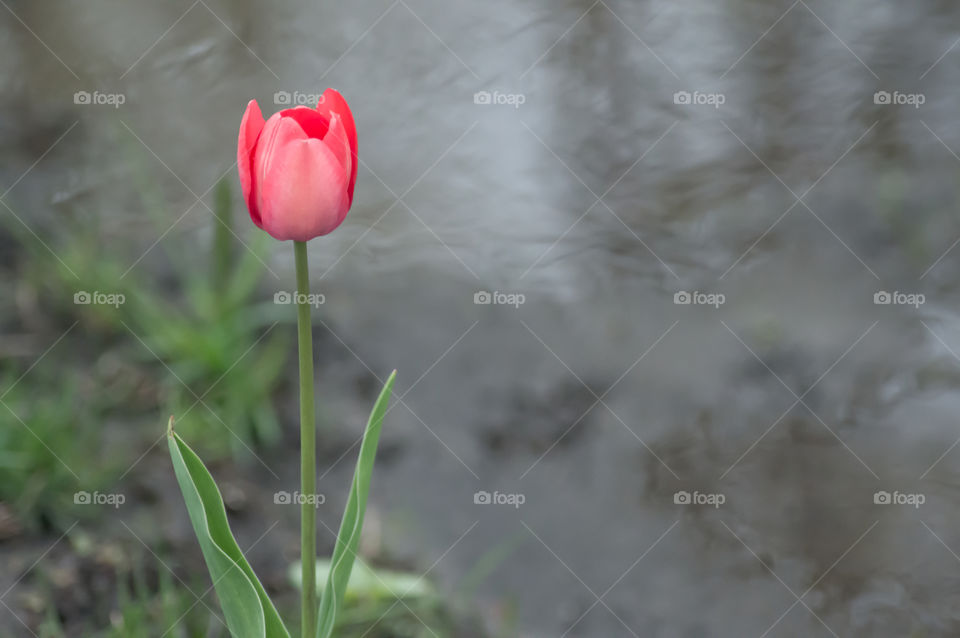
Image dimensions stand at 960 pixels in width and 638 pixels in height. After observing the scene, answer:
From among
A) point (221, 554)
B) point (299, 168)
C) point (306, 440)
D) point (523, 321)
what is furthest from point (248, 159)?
point (523, 321)

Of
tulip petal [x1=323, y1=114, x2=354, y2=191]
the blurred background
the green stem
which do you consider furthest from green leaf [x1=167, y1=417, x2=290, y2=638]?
the blurred background

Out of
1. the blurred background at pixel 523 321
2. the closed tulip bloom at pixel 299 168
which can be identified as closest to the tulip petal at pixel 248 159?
the closed tulip bloom at pixel 299 168

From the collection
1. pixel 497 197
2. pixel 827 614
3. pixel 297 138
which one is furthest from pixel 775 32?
pixel 297 138

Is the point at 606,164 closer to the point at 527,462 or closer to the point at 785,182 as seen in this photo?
the point at 785,182

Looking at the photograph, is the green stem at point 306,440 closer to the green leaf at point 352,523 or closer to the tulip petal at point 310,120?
the green leaf at point 352,523

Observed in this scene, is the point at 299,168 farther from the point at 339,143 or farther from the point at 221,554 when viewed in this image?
the point at 221,554

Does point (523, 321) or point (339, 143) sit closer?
point (339, 143)
